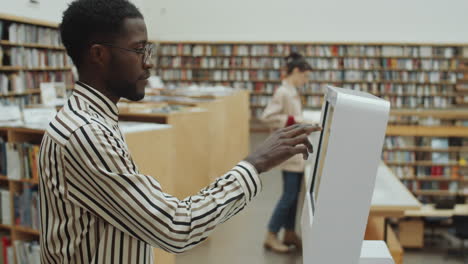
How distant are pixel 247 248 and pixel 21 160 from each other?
2.01 meters

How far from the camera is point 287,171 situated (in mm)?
3775

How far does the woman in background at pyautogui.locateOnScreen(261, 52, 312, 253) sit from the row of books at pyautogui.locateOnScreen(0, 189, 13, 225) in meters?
2.03

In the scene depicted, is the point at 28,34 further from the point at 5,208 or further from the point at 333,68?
the point at 333,68

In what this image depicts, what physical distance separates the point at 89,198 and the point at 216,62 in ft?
34.0

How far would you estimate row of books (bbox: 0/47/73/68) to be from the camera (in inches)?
241

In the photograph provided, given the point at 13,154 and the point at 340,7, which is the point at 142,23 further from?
the point at 340,7

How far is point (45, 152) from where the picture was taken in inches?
38.8

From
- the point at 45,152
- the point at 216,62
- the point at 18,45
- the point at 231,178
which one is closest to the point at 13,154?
the point at 45,152

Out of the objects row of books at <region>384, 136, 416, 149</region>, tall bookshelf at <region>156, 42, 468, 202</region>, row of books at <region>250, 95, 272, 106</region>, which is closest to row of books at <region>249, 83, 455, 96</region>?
tall bookshelf at <region>156, 42, 468, 202</region>

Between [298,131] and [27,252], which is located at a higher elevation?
[298,131]

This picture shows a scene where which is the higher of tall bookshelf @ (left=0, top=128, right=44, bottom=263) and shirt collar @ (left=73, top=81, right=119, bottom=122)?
shirt collar @ (left=73, top=81, right=119, bottom=122)

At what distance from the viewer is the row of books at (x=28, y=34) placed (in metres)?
6.02

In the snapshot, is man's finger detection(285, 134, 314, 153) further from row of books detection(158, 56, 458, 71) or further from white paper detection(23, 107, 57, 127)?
row of books detection(158, 56, 458, 71)

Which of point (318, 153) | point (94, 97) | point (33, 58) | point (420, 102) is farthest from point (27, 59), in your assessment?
point (420, 102)
